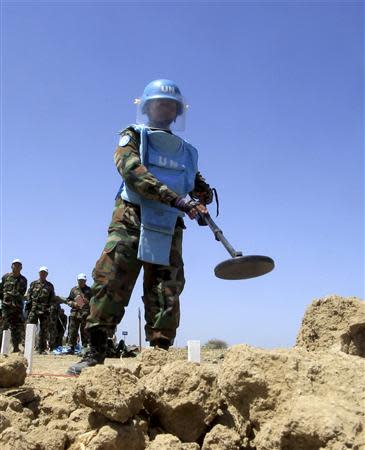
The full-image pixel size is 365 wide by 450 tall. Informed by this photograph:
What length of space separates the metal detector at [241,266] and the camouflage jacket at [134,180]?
61 centimetres

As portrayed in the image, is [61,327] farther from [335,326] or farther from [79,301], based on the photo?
[335,326]

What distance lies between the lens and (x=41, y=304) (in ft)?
46.0

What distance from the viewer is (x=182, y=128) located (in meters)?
4.38

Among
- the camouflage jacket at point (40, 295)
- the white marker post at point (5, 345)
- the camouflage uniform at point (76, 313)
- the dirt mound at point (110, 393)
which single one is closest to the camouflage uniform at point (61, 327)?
the camouflage uniform at point (76, 313)

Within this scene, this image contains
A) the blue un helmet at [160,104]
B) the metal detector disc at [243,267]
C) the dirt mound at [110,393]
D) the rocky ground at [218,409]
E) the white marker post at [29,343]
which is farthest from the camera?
the white marker post at [29,343]

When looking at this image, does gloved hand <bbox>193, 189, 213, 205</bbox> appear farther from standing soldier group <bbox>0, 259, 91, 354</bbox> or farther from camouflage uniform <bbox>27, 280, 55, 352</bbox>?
camouflage uniform <bbox>27, 280, 55, 352</bbox>

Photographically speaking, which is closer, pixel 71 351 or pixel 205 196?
pixel 205 196

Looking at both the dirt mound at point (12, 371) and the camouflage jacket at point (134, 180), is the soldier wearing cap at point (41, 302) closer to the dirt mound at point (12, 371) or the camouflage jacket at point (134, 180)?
the camouflage jacket at point (134, 180)

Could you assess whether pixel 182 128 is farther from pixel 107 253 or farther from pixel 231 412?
pixel 231 412

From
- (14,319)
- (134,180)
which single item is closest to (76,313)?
(14,319)

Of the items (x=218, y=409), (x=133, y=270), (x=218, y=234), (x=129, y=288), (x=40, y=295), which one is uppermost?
(x=40, y=295)

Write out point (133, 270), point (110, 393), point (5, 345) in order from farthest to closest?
point (5, 345), point (133, 270), point (110, 393)

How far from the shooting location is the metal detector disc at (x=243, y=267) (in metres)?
2.96

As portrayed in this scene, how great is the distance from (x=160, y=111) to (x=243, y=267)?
1692 millimetres
